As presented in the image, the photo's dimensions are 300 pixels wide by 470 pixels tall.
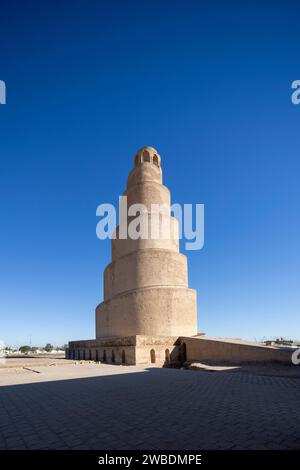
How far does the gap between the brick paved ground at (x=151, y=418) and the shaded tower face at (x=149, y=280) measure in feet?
48.0

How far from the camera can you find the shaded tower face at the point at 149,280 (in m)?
22.2

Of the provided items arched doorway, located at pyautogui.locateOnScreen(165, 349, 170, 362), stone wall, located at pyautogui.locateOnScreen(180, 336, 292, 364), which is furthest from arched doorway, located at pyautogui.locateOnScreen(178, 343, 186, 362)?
arched doorway, located at pyautogui.locateOnScreen(165, 349, 170, 362)

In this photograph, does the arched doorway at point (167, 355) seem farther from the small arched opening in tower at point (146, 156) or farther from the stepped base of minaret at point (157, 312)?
the small arched opening in tower at point (146, 156)

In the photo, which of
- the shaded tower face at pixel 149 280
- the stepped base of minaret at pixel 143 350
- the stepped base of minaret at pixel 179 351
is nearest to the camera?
the stepped base of minaret at pixel 179 351

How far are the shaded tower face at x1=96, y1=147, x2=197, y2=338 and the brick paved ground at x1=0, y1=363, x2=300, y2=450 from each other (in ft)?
48.0

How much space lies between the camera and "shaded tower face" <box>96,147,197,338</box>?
72.9ft

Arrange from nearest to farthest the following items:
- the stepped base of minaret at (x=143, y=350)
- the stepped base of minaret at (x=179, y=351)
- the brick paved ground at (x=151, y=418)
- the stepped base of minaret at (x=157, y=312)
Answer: the brick paved ground at (x=151, y=418) → the stepped base of minaret at (x=179, y=351) → the stepped base of minaret at (x=143, y=350) → the stepped base of minaret at (x=157, y=312)

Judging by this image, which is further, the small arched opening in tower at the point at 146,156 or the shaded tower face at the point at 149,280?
the small arched opening in tower at the point at 146,156

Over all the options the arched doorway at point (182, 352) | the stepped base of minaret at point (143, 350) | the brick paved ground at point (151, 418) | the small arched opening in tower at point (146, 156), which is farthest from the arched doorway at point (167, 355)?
the small arched opening in tower at point (146, 156)

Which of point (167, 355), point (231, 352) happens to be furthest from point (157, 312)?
point (231, 352)

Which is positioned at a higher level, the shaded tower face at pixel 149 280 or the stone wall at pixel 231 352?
the shaded tower face at pixel 149 280

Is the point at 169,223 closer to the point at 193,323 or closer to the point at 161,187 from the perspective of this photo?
the point at 161,187
